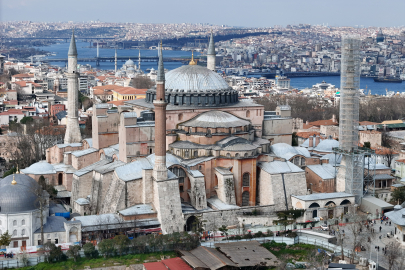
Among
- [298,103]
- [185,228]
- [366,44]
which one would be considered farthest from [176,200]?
[366,44]

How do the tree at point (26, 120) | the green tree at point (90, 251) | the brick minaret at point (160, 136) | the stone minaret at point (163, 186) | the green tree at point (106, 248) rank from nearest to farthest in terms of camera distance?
the green tree at point (90, 251) → the green tree at point (106, 248) → the stone minaret at point (163, 186) → the brick minaret at point (160, 136) → the tree at point (26, 120)

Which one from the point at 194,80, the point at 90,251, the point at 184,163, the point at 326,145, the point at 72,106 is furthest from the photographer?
the point at 72,106

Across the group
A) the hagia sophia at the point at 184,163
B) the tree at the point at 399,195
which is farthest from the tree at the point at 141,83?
the tree at the point at 399,195

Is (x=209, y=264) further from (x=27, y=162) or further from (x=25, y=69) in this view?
(x=25, y=69)

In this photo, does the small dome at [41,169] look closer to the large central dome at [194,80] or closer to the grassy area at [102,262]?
the large central dome at [194,80]

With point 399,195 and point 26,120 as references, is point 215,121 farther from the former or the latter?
point 26,120

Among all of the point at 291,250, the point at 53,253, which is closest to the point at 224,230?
the point at 291,250

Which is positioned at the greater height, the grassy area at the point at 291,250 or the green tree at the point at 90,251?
the green tree at the point at 90,251
